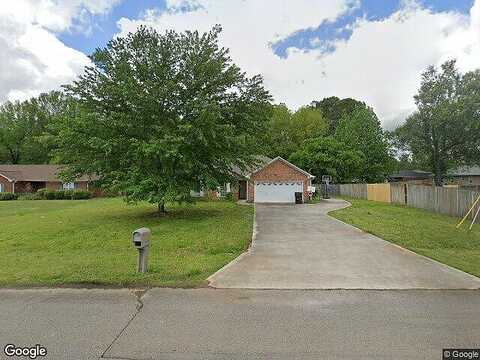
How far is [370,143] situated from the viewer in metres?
49.1

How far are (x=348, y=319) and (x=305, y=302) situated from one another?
83 cm

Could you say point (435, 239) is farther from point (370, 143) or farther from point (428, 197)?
point (370, 143)

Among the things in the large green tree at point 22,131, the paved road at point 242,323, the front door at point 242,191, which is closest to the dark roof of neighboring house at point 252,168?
the front door at point 242,191

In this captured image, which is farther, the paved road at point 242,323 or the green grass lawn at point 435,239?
the green grass lawn at point 435,239

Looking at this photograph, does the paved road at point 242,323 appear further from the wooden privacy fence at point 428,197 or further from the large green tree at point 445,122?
the large green tree at point 445,122

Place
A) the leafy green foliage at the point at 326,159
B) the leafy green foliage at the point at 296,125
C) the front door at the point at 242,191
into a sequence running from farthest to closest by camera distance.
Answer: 1. the leafy green foliage at the point at 296,125
2. the leafy green foliage at the point at 326,159
3. the front door at the point at 242,191

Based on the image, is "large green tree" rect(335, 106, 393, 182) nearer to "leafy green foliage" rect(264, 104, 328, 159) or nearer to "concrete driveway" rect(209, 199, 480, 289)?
"leafy green foliage" rect(264, 104, 328, 159)

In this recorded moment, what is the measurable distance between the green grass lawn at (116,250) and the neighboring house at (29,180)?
31.2 metres

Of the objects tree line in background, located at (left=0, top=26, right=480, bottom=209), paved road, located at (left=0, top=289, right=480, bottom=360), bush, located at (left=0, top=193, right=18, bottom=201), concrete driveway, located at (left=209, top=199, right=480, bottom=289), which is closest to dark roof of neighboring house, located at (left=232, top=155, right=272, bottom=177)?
tree line in background, located at (left=0, top=26, right=480, bottom=209)

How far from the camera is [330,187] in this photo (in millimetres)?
43656

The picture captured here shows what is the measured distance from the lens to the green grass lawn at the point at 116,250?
6.60 metres

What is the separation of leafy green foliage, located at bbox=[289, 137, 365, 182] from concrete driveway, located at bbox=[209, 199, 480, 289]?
103 ft

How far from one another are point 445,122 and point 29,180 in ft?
155

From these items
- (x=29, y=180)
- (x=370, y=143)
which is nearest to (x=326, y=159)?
(x=370, y=143)
